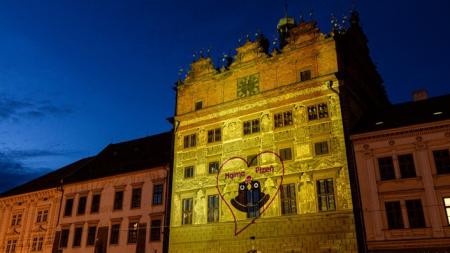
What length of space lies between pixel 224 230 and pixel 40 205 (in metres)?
19.6

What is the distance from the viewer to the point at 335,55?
2391cm

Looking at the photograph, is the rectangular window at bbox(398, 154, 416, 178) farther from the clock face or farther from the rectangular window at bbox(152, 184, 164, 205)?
the rectangular window at bbox(152, 184, 164, 205)

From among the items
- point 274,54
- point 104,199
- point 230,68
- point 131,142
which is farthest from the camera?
point 131,142

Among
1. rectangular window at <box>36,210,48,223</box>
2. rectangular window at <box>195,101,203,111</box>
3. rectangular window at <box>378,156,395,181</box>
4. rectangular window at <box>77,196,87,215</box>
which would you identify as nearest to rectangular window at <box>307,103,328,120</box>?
rectangular window at <box>378,156,395,181</box>

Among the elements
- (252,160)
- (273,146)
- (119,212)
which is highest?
(273,146)

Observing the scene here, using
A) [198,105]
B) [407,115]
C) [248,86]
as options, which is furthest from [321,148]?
[198,105]

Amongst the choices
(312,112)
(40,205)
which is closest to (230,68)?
(312,112)

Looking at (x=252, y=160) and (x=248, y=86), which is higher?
(x=248, y=86)

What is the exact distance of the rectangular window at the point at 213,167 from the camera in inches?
1035

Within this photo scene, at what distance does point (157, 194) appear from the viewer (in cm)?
2927

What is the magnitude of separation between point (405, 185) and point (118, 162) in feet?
76.6

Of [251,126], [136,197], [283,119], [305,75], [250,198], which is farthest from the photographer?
[136,197]

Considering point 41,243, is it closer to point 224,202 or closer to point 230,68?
point 224,202

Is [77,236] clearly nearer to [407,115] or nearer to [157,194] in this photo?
[157,194]
